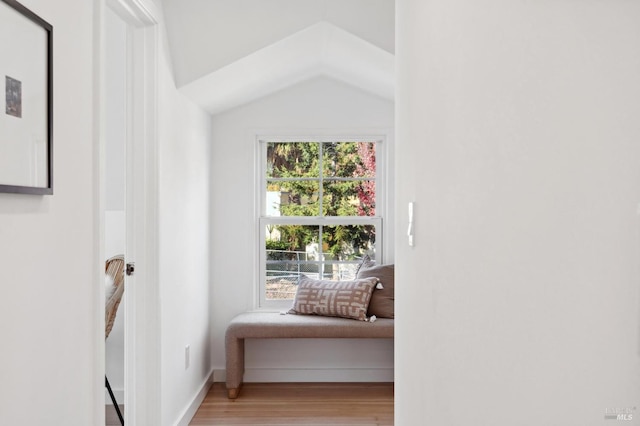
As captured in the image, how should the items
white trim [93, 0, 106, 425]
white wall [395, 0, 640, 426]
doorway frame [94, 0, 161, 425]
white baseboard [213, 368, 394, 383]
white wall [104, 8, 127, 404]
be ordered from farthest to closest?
white baseboard [213, 368, 394, 383] < white wall [104, 8, 127, 404] < doorway frame [94, 0, 161, 425] < white trim [93, 0, 106, 425] < white wall [395, 0, 640, 426]

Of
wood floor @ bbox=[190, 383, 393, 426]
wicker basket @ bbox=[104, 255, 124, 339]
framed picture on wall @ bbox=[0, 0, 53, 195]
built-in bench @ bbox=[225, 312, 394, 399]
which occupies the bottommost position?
wood floor @ bbox=[190, 383, 393, 426]

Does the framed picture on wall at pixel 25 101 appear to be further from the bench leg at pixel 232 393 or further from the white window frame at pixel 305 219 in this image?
the white window frame at pixel 305 219

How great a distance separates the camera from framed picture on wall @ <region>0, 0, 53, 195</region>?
149cm

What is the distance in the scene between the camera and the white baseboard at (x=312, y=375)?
4.57 meters

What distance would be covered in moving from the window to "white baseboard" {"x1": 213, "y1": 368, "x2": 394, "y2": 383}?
19.9 inches

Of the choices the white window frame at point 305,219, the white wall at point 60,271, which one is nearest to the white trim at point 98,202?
the white wall at point 60,271

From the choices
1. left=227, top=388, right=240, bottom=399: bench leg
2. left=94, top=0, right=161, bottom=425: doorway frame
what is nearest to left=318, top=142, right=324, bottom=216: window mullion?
left=227, top=388, right=240, bottom=399: bench leg

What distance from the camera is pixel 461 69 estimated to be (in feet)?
3.09

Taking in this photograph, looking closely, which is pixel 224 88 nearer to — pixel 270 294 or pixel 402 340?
pixel 270 294

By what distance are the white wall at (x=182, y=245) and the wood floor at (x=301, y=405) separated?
164 mm

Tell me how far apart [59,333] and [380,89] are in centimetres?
299

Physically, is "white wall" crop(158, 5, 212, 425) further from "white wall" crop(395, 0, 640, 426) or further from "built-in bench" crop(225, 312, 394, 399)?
"white wall" crop(395, 0, 640, 426)

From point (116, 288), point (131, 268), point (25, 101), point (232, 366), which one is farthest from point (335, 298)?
point (25, 101)

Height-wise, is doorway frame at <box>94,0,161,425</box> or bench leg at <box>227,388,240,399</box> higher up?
doorway frame at <box>94,0,161,425</box>
